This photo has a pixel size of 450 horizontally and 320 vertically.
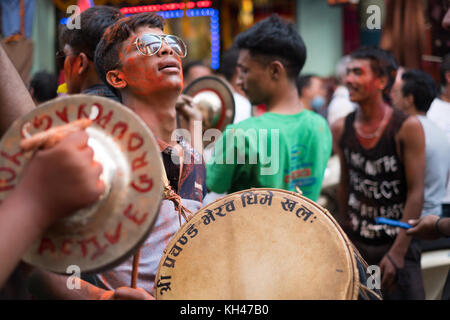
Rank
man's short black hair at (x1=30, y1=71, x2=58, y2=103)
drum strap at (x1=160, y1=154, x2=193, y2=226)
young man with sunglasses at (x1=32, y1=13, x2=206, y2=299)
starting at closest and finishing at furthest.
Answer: drum strap at (x1=160, y1=154, x2=193, y2=226), young man with sunglasses at (x1=32, y1=13, x2=206, y2=299), man's short black hair at (x1=30, y1=71, x2=58, y2=103)

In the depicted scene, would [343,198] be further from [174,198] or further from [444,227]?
[174,198]

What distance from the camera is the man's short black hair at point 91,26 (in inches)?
104

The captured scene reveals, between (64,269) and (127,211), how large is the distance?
0.66ft

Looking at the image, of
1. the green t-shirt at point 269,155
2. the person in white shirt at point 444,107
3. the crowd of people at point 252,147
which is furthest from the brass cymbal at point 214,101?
the person in white shirt at point 444,107

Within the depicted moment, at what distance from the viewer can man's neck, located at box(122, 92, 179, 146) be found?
80.7 inches

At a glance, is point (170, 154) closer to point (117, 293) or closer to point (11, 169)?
point (117, 293)

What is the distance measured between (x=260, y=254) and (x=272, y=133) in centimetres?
165

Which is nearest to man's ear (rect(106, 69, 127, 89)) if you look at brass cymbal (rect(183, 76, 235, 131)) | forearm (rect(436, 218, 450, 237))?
forearm (rect(436, 218, 450, 237))

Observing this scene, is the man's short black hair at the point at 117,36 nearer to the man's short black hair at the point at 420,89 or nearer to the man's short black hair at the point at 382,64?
the man's short black hair at the point at 382,64

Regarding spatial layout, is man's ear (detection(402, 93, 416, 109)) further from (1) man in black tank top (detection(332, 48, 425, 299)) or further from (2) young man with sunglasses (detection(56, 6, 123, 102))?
(2) young man with sunglasses (detection(56, 6, 123, 102))

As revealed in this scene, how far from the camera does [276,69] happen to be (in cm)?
333

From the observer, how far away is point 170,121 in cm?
210

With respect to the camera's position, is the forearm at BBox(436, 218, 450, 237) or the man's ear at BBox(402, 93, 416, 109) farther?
the man's ear at BBox(402, 93, 416, 109)
